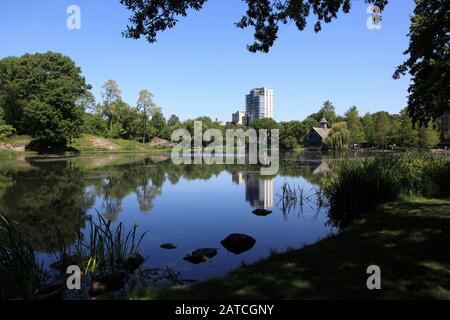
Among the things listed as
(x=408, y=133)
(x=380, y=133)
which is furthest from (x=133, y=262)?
(x=380, y=133)

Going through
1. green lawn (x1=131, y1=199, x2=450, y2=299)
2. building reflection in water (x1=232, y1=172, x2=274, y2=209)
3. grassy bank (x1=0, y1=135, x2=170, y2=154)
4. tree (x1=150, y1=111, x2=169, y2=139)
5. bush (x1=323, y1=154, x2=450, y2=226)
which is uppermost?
tree (x1=150, y1=111, x2=169, y2=139)

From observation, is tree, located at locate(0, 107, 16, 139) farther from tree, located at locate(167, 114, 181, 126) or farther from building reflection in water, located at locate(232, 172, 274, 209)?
tree, located at locate(167, 114, 181, 126)

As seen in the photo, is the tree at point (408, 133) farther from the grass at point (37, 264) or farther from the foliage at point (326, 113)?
the grass at point (37, 264)

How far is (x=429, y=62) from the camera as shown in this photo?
883 inches

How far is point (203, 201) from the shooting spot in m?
20.1

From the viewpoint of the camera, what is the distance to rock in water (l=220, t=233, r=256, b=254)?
10875 mm

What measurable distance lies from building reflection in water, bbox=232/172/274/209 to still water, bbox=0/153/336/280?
52mm

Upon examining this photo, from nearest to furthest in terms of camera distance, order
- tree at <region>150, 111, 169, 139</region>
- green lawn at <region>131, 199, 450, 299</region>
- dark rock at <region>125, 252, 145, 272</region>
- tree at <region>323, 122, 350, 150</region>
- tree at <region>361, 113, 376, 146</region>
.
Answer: green lawn at <region>131, 199, 450, 299</region> < dark rock at <region>125, 252, 145, 272</region> < tree at <region>150, 111, 169, 139</region> < tree at <region>323, 122, 350, 150</region> < tree at <region>361, 113, 376, 146</region>

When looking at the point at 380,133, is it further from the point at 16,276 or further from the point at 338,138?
the point at 16,276

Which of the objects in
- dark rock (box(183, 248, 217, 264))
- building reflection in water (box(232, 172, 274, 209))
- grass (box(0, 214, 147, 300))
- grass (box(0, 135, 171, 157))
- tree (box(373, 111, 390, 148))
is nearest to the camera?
grass (box(0, 214, 147, 300))

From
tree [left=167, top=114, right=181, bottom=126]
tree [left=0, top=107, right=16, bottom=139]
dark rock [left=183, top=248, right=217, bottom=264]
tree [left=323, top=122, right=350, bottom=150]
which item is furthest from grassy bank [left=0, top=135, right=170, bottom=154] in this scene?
dark rock [left=183, top=248, right=217, bottom=264]

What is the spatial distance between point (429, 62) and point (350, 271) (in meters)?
20.2
